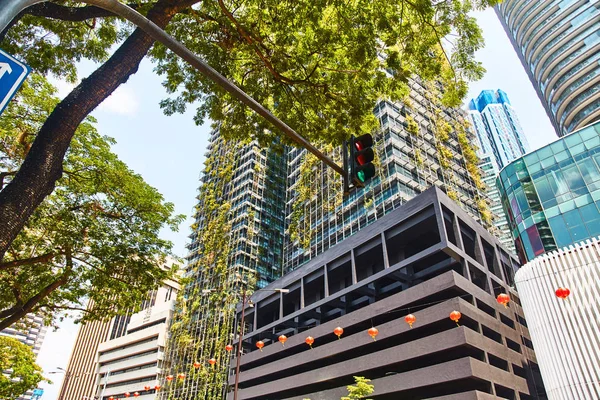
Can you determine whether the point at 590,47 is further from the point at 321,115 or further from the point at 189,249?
the point at 189,249

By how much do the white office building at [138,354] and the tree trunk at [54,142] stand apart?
163ft

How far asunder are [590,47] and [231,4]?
188ft

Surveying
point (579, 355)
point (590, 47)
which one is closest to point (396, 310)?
point (579, 355)

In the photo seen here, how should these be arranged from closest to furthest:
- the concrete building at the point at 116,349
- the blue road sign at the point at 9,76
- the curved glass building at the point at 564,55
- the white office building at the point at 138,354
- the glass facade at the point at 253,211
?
1. the blue road sign at the point at 9,76
2. the curved glass building at the point at 564,55
3. the glass facade at the point at 253,211
4. the white office building at the point at 138,354
5. the concrete building at the point at 116,349

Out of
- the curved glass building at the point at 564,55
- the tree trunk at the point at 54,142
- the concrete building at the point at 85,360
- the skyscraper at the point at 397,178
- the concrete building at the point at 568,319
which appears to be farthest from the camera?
the concrete building at the point at 85,360

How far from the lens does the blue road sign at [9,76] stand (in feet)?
7.63

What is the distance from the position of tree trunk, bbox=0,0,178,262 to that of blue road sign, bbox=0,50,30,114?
1598 millimetres

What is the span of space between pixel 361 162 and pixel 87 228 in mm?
8401

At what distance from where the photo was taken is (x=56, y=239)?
9.70 m

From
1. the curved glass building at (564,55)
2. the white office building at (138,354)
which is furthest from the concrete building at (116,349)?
the curved glass building at (564,55)

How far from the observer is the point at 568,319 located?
46.5 ft

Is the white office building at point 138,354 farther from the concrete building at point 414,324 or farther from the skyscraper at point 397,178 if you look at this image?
the concrete building at point 414,324

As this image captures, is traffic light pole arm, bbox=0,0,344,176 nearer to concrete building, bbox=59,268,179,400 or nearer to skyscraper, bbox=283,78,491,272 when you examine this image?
skyscraper, bbox=283,78,491,272

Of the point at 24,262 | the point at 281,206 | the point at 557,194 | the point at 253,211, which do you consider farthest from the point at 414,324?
the point at 281,206
